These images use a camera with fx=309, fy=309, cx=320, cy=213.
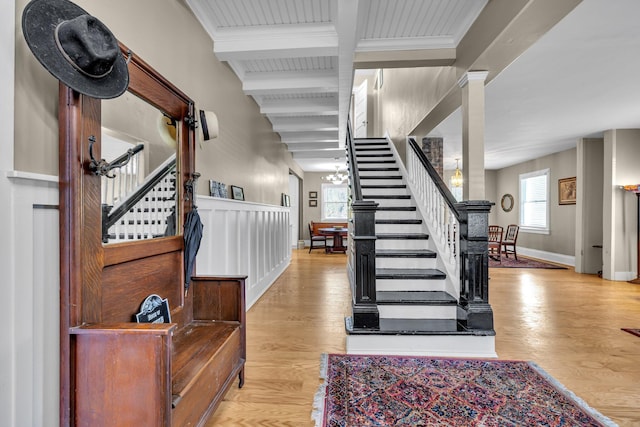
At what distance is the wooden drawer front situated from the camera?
1.18 m

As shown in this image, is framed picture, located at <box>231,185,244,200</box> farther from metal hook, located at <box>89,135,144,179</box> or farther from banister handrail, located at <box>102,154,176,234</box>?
metal hook, located at <box>89,135,144,179</box>

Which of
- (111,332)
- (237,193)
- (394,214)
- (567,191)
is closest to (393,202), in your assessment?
(394,214)

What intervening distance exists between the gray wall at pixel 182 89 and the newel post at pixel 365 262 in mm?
1334

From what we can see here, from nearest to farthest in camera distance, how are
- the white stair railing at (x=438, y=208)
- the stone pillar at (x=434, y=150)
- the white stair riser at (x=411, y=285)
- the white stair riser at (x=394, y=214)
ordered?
the white stair railing at (x=438, y=208) → the white stair riser at (x=411, y=285) → the white stair riser at (x=394, y=214) → the stone pillar at (x=434, y=150)

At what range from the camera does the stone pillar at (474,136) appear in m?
2.76

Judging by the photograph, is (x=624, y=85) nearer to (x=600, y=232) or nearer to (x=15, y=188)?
(x=600, y=232)

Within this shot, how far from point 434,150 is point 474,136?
3.08 m

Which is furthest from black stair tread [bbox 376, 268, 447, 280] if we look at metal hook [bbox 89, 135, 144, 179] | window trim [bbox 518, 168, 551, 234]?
window trim [bbox 518, 168, 551, 234]

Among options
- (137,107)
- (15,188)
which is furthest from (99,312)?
(137,107)

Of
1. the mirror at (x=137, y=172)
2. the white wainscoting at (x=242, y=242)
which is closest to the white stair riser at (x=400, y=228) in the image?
the white wainscoting at (x=242, y=242)

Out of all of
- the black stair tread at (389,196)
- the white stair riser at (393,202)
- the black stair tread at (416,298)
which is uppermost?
the black stair tread at (389,196)

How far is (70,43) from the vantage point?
1.05 m

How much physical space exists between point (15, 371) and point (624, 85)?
5172 millimetres

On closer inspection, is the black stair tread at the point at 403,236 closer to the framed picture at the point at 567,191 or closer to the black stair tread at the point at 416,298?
the black stair tread at the point at 416,298
